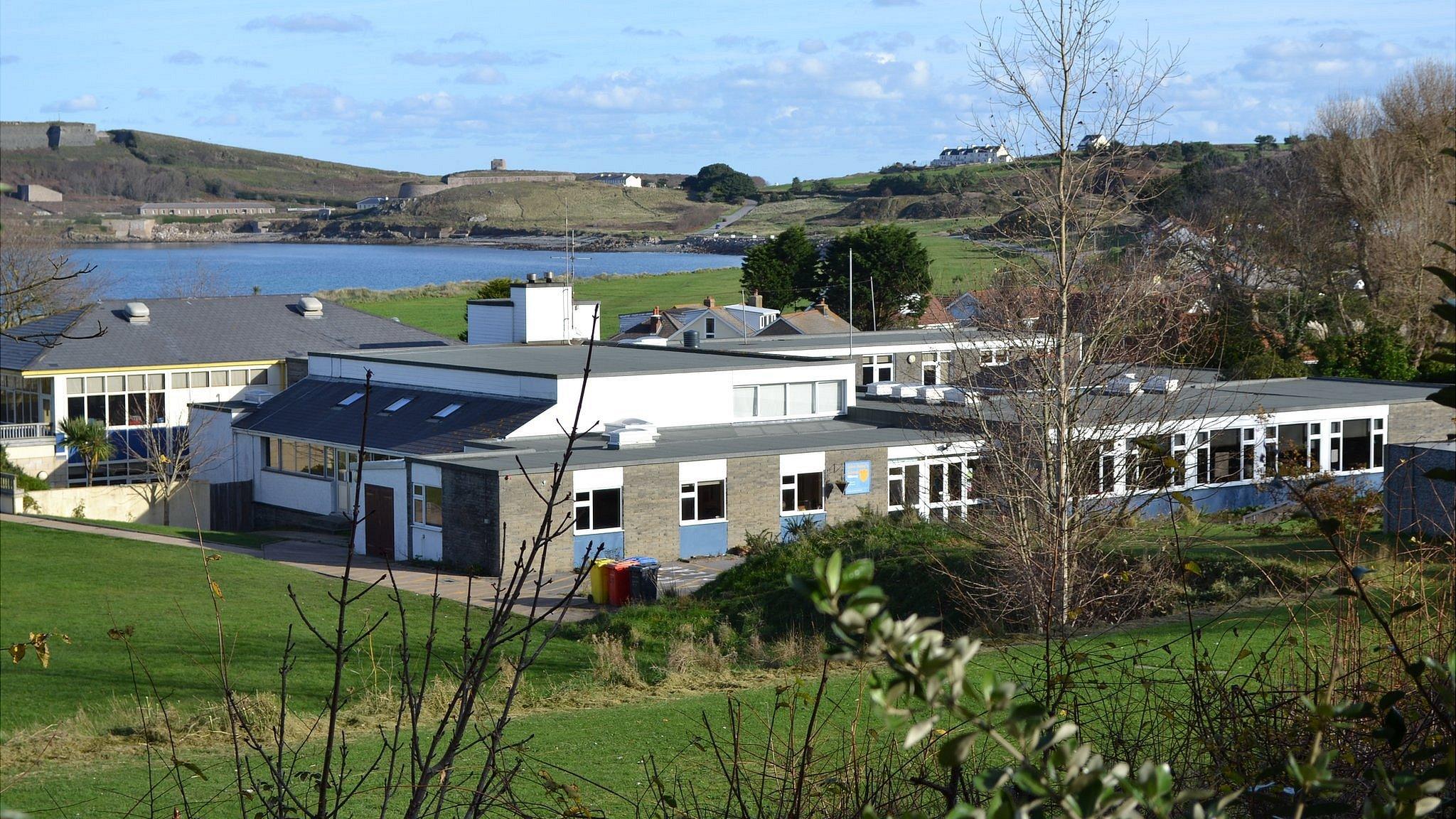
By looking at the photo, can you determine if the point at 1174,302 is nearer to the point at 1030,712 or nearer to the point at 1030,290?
the point at 1030,290

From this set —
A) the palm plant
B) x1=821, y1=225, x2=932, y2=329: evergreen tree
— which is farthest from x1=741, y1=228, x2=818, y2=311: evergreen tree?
the palm plant

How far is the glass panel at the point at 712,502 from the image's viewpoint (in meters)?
30.6

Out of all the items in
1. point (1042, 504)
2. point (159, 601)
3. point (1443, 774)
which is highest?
point (1443, 774)

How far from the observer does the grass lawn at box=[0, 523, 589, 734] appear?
17.4m

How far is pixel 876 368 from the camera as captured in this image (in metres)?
49.1

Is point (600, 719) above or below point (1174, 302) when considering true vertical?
below

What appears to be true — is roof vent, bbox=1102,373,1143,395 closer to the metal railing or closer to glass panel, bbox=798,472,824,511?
glass panel, bbox=798,472,824,511

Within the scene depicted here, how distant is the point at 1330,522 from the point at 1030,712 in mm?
2549

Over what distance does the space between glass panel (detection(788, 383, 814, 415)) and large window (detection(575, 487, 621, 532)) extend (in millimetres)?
9024

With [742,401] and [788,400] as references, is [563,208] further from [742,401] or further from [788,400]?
[742,401]

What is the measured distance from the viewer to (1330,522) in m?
4.04

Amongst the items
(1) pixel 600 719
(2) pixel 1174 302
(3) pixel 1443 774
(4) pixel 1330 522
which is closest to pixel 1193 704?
(4) pixel 1330 522

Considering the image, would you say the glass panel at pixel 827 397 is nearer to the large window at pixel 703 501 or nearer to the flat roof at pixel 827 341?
the large window at pixel 703 501

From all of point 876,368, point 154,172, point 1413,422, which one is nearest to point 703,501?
point 876,368
